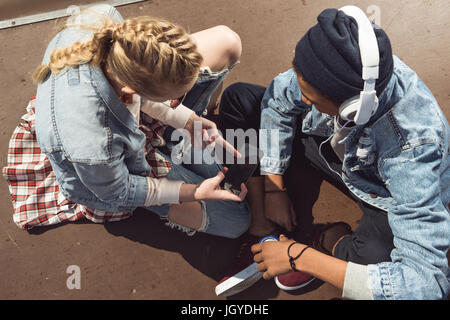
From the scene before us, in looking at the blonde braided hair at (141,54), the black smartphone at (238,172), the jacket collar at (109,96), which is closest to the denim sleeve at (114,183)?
the jacket collar at (109,96)

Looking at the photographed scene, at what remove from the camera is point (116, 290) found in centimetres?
150

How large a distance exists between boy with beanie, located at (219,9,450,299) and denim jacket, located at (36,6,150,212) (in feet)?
1.74

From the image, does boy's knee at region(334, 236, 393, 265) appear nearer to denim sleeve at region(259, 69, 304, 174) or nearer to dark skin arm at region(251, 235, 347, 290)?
dark skin arm at region(251, 235, 347, 290)

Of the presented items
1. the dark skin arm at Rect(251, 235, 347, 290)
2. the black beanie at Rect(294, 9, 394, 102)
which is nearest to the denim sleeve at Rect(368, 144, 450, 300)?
the dark skin arm at Rect(251, 235, 347, 290)

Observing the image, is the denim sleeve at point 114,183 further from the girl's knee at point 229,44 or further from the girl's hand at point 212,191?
the girl's knee at point 229,44

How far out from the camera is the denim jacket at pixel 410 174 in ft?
2.84

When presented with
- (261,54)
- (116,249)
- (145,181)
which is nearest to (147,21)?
(145,181)

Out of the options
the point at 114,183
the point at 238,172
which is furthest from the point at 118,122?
the point at 238,172

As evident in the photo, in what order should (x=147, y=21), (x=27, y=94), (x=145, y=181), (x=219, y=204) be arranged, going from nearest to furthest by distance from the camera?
(x=147, y=21)
(x=145, y=181)
(x=219, y=204)
(x=27, y=94)

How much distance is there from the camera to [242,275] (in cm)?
141

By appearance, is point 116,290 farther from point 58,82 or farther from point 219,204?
point 58,82

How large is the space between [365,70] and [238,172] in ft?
2.22

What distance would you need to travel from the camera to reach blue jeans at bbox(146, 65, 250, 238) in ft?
4.23
